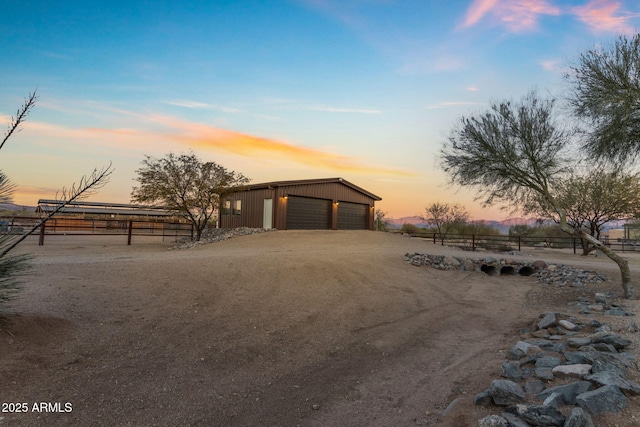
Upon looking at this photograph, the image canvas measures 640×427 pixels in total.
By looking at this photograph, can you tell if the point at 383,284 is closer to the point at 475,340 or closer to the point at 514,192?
the point at 475,340

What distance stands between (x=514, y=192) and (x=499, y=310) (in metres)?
5.32

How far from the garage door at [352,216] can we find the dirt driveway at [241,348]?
1966cm

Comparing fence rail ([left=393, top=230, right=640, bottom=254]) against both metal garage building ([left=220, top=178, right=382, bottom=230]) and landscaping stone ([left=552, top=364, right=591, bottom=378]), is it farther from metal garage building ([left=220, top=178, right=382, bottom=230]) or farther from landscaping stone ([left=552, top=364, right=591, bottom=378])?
landscaping stone ([left=552, top=364, right=591, bottom=378])

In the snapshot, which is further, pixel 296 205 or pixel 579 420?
pixel 296 205

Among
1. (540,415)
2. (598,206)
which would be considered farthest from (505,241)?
(540,415)

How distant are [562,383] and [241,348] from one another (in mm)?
3987

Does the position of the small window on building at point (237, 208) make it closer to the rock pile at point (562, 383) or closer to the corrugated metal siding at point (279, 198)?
the corrugated metal siding at point (279, 198)

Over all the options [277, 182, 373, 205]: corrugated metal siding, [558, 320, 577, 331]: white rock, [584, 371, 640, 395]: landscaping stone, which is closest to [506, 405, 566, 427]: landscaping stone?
[584, 371, 640, 395]: landscaping stone

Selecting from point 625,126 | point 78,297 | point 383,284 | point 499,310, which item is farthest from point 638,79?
point 78,297

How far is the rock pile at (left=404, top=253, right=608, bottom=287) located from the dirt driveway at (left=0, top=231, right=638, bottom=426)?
3906mm

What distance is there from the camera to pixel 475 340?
598 cm

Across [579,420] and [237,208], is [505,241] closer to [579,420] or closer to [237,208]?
[237,208]

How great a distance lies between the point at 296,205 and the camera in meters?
25.2

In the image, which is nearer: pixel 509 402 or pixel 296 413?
pixel 509 402
